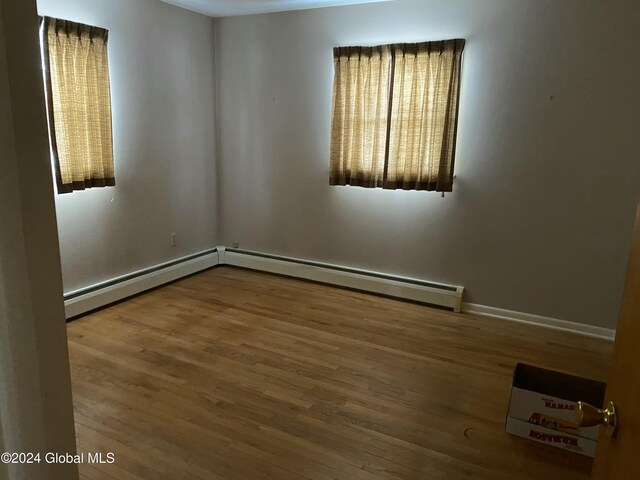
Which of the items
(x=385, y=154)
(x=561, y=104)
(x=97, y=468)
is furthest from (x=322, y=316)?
(x=561, y=104)

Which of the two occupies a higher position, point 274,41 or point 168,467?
point 274,41

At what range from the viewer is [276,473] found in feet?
6.41

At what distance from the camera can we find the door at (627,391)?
786 mm

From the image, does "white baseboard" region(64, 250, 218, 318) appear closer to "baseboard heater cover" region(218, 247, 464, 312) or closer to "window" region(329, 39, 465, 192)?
"baseboard heater cover" region(218, 247, 464, 312)

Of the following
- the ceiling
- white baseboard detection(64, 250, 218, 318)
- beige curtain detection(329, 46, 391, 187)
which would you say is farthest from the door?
the ceiling

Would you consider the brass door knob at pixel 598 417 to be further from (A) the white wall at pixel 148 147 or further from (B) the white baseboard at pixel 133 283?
(A) the white wall at pixel 148 147

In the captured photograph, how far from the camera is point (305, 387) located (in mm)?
2621

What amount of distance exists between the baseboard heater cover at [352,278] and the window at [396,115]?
33.4 inches

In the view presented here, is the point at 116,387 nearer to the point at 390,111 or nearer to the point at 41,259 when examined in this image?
the point at 41,259

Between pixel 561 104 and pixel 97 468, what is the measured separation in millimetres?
3605

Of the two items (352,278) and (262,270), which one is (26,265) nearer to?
(352,278)

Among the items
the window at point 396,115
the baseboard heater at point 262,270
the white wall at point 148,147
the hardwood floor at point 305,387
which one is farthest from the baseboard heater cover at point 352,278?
the window at point 396,115

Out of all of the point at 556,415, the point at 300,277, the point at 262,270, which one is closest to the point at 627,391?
the point at 556,415

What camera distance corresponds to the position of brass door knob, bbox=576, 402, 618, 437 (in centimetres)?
88
